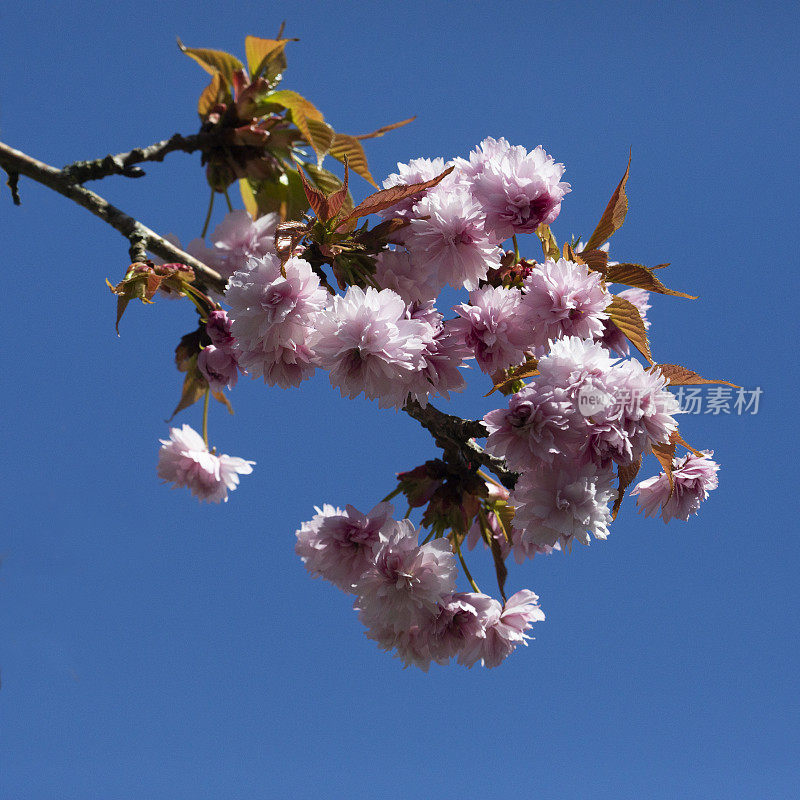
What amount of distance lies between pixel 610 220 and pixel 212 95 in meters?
0.99

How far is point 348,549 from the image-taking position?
44.2 inches

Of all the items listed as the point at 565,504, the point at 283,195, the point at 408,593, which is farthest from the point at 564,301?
the point at 283,195

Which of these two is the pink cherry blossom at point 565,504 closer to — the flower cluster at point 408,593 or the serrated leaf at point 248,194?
the flower cluster at point 408,593

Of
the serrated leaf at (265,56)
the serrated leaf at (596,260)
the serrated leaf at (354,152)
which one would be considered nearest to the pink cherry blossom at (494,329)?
the serrated leaf at (596,260)

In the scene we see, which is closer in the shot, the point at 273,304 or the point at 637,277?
the point at 273,304

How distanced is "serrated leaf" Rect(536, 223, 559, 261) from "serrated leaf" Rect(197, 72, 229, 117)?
0.90 m

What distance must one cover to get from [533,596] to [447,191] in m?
0.66

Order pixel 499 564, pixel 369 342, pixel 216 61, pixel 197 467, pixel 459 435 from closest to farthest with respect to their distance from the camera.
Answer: pixel 369 342, pixel 459 435, pixel 499 564, pixel 197 467, pixel 216 61

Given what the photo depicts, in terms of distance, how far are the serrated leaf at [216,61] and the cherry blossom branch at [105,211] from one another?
0.43m

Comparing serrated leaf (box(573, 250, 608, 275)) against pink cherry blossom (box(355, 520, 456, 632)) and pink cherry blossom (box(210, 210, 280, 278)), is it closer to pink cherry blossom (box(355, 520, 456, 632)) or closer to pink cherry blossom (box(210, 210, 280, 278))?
pink cherry blossom (box(355, 520, 456, 632))

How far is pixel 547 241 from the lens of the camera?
1073 millimetres

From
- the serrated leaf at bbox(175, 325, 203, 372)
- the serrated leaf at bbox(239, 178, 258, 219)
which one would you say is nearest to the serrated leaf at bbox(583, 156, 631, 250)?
the serrated leaf at bbox(175, 325, 203, 372)

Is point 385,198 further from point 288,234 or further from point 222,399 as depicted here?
point 222,399

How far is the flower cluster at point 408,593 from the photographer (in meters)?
1.07
